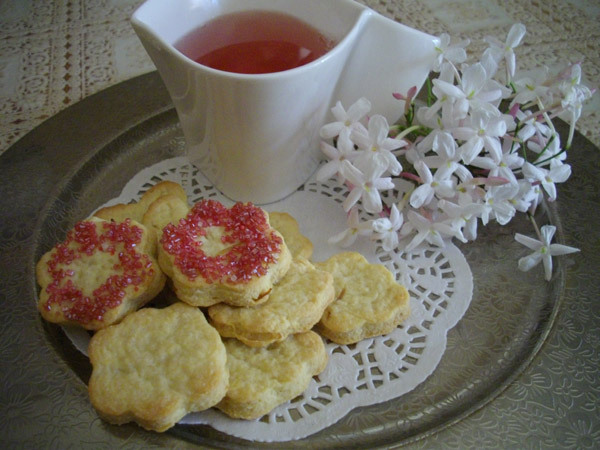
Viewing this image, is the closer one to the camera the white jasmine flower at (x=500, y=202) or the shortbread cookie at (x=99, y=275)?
the shortbread cookie at (x=99, y=275)

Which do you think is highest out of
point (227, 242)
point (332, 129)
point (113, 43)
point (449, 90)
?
point (449, 90)

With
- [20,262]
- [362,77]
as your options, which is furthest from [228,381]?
[362,77]

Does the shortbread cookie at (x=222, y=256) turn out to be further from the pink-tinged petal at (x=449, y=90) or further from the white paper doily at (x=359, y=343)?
the pink-tinged petal at (x=449, y=90)

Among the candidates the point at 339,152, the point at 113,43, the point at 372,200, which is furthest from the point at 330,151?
the point at 113,43

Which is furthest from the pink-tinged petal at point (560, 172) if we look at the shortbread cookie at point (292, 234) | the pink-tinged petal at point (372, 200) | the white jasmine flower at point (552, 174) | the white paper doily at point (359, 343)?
the shortbread cookie at point (292, 234)

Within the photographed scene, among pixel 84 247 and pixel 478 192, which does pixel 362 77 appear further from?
pixel 84 247

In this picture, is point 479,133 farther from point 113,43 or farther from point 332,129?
point 113,43

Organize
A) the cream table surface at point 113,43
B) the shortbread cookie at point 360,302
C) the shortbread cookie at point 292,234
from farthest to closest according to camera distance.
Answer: the cream table surface at point 113,43 → the shortbread cookie at point 292,234 → the shortbread cookie at point 360,302
